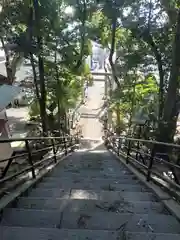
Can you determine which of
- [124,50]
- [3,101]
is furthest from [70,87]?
[3,101]

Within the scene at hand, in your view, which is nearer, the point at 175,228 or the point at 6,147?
the point at 175,228

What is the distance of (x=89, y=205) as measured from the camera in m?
3.05

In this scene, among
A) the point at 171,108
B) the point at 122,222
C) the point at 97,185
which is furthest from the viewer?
the point at 171,108

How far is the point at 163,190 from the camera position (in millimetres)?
3586

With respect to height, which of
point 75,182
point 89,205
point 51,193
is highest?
point 89,205

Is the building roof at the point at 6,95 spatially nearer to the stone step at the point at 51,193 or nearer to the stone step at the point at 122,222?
the stone step at the point at 51,193

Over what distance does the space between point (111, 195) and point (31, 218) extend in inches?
49.4

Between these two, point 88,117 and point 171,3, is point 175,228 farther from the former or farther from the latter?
point 88,117

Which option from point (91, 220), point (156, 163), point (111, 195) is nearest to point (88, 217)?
point (91, 220)

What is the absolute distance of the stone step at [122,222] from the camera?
252cm

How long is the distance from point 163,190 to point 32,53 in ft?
22.7

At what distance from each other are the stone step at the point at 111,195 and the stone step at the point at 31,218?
0.81 meters

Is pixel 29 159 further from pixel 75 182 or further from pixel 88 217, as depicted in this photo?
pixel 88 217

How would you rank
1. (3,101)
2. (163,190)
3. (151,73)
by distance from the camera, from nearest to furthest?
(163,190)
(3,101)
(151,73)
